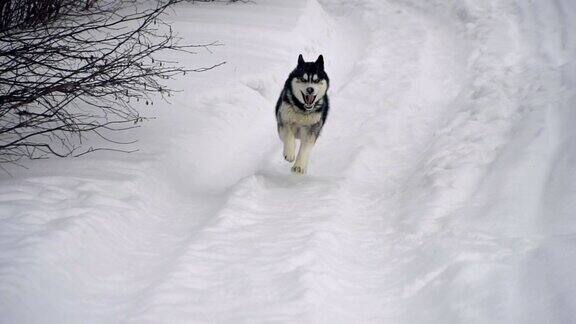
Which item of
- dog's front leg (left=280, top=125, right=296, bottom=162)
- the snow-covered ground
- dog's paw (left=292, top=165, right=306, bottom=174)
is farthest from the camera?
dog's front leg (left=280, top=125, right=296, bottom=162)

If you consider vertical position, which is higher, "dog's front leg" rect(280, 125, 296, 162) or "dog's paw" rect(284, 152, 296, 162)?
"dog's front leg" rect(280, 125, 296, 162)

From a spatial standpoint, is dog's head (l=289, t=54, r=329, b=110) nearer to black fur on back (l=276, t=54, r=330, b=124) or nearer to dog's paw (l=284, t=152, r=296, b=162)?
black fur on back (l=276, t=54, r=330, b=124)

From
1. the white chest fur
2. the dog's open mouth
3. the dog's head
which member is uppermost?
the dog's head

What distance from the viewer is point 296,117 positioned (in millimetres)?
6168

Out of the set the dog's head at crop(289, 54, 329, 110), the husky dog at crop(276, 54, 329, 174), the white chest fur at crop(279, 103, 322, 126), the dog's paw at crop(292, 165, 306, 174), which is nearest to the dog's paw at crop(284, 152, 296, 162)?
the husky dog at crop(276, 54, 329, 174)

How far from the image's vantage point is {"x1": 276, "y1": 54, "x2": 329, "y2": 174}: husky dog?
6101 millimetres

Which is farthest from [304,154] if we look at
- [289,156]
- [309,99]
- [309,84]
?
[309,84]

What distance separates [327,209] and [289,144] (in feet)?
4.73

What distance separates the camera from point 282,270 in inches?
143

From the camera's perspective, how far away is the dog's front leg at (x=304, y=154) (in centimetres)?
604

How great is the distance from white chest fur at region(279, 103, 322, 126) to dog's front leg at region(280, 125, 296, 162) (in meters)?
0.09

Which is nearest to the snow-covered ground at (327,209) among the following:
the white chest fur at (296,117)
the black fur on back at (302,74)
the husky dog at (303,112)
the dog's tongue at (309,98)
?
the husky dog at (303,112)

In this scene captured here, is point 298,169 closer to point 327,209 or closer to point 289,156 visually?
point 289,156

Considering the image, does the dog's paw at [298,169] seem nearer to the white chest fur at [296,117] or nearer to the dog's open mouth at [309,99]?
the white chest fur at [296,117]
